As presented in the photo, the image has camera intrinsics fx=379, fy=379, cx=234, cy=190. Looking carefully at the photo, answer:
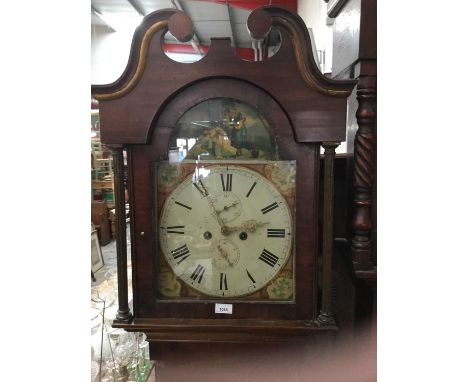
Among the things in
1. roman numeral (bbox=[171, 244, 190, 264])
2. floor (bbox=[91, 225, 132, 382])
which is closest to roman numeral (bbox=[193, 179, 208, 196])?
roman numeral (bbox=[171, 244, 190, 264])

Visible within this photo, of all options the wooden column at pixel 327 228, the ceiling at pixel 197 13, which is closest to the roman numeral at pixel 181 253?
the wooden column at pixel 327 228

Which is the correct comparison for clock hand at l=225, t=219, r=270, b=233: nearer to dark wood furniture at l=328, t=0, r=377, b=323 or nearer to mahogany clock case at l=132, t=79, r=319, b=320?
mahogany clock case at l=132, t=79, r=319, b=320

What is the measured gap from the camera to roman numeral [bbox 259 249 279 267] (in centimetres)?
69

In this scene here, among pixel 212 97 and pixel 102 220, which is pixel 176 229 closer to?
pixel 212 97

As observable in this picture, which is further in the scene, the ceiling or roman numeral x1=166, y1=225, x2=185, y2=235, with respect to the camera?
the ceiling

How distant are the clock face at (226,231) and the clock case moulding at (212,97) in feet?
0.10

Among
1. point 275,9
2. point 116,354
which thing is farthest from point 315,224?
point 116,354

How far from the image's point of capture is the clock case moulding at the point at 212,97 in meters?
0.63

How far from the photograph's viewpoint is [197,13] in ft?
8.60

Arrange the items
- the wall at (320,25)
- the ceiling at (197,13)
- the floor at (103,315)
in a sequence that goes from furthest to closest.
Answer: the ceiling at (197,13), the wall at (320,25), the floor at (103,315)

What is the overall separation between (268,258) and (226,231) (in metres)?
0.09

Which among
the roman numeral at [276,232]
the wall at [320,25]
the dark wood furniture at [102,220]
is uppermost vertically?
the wall at [320,25]

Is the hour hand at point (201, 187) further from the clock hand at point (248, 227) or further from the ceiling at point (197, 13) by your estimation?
the ceiling at point (197, 13)

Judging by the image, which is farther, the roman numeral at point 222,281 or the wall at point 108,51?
the wall at point 108,51
